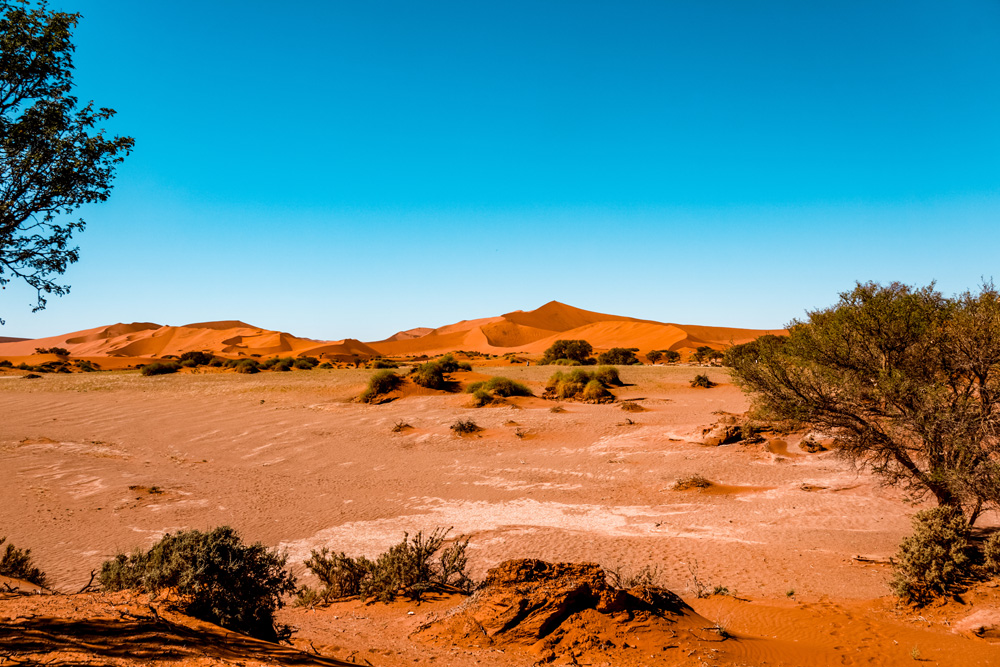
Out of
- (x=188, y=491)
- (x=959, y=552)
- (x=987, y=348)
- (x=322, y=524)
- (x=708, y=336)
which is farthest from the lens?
(x=708, y=336)

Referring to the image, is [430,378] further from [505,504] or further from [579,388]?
[505,504]

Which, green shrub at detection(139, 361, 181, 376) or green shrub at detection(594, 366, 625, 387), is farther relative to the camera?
green shrub at detection(139, 361, 181, 376)

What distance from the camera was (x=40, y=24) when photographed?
5.61m

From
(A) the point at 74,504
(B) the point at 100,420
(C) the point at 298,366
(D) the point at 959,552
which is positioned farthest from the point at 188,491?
(C) the point at 298,366

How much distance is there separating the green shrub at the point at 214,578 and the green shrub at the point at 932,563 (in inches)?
291

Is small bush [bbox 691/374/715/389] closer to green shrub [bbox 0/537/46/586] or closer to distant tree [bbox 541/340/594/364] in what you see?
distant tree [bbox 541/340/594/364]

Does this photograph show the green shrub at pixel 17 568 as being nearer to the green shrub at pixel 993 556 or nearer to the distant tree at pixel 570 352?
the green shrub at pixel 993 556

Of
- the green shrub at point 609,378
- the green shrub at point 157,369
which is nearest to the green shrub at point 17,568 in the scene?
the green shrub at point 609,378

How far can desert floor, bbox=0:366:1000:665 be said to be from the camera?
6141mm

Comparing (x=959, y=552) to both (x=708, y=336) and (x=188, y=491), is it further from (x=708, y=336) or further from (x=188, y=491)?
(x=708, y=336)

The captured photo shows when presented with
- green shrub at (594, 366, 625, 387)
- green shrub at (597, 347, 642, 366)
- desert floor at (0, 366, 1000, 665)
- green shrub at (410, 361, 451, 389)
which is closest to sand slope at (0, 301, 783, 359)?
green shrub at (597, 347, 642, 366)

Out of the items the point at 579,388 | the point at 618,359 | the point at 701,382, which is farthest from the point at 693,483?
the point at 618,359

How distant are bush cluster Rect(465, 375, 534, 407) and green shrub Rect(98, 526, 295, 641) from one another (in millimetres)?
17642

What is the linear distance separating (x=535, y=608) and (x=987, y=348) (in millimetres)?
7556
